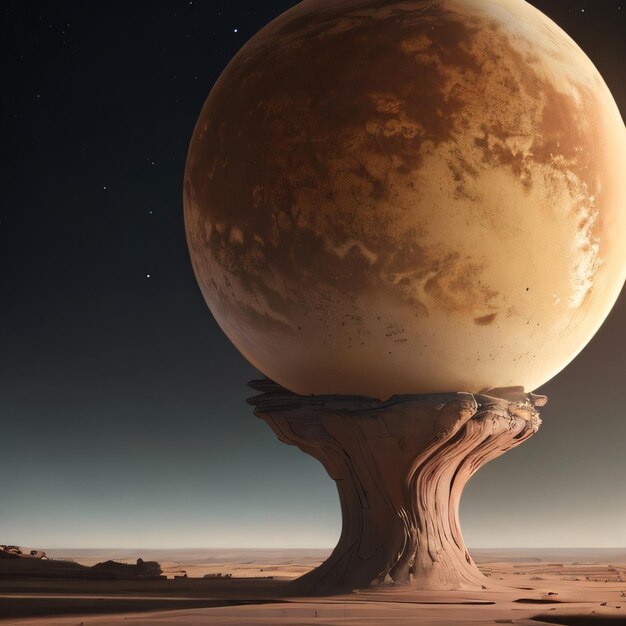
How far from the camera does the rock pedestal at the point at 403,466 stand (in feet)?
27.0

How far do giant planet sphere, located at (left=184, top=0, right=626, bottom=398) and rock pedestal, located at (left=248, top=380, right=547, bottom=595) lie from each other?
0.22 metres

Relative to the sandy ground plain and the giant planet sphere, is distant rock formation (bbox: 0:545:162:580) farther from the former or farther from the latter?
the giant planet sphere

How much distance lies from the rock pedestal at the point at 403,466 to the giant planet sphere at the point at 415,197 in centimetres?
22

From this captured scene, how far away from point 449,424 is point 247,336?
194 cm

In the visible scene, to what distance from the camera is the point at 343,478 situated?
29.1ft

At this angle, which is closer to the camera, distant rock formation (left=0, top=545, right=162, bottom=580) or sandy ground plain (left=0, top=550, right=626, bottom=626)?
sandy ground plain (left=0, top=550, right=626, bottom=626)

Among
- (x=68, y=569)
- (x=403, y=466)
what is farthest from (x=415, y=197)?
(x=68, y=569)

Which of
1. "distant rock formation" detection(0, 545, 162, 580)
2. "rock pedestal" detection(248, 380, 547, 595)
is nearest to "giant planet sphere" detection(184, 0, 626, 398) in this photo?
"rock pedestal" detection(248, 380, 547, 595)

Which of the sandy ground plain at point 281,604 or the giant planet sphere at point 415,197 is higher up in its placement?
the giant planet sphere at point 415,197

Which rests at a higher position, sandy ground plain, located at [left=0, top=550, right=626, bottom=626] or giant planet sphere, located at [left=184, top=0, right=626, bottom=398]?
giant planet sphere, located at [left=184, top=0, right=626, bottom=398]

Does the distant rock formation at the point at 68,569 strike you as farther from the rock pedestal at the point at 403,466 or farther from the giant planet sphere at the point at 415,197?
the giant planet sphere at the point at 415,197

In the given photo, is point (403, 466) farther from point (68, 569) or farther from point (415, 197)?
point (68, 569)

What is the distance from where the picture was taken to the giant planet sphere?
766 centimetres

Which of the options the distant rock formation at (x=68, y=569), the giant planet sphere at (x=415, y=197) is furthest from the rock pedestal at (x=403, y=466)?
the distant rock formation at (x=68, y=569)
